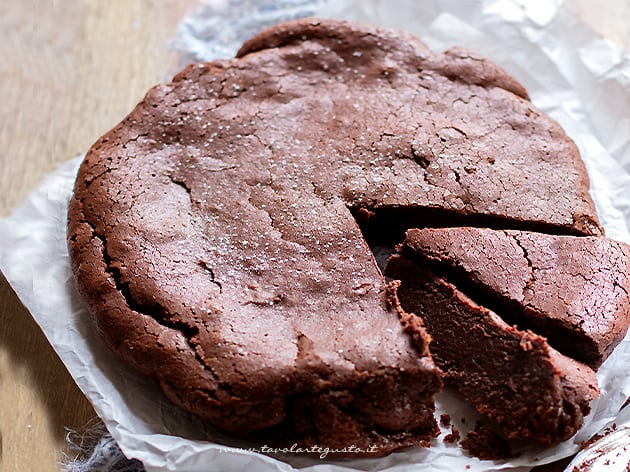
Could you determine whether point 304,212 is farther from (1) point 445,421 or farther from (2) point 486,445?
(2) point 486,445

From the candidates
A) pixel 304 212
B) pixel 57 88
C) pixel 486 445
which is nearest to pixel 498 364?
pixel 486 445

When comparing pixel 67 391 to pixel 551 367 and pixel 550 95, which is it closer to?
pixel 551 367

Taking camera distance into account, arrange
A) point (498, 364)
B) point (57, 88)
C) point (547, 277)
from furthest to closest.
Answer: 1. point (57, 88)
2. point (547, 277)
3. point (498, 364)

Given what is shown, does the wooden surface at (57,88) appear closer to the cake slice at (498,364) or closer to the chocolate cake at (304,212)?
the chocolate cake at (304,212)

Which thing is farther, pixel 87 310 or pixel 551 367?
pixel 87 310

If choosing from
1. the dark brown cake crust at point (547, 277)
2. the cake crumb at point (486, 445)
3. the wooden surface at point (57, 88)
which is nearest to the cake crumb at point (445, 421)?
the cake crumb at point (486, 445)

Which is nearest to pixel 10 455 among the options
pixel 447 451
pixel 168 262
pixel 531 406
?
pixel 168 262
